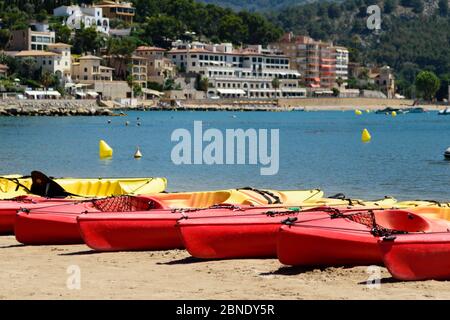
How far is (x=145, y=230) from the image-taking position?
58.3 feet

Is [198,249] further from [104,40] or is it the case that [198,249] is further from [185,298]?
[104,40]

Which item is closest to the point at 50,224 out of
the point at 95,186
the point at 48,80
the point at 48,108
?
the point at 95,186

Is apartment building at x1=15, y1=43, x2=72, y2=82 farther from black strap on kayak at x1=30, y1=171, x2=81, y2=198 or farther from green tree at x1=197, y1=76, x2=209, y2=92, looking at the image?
black strap on kayak at x1=30, y1=171, x2=81, y2=198

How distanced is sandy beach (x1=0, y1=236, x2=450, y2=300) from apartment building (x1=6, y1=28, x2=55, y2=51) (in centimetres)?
16518

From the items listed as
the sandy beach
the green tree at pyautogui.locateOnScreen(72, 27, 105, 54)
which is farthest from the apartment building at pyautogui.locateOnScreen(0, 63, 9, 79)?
the sandy beach

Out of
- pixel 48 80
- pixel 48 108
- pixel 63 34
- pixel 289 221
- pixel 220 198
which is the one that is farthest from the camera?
pixel 63 34

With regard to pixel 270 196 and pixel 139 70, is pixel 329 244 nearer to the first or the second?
pixel 270 196

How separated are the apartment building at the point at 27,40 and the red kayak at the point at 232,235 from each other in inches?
6525

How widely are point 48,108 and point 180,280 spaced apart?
135543mm

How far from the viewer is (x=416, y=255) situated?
14484mm

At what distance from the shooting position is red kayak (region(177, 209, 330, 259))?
54.1 feet
